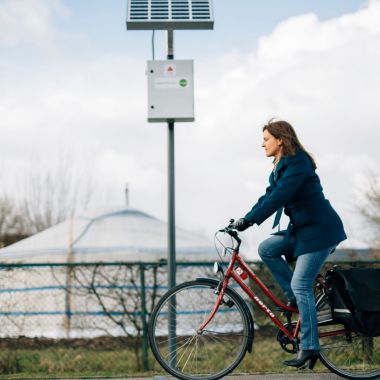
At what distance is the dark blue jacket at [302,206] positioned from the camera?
14.6ft

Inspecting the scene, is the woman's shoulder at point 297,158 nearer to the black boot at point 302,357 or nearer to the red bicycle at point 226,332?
the red bicycle at point 226,332

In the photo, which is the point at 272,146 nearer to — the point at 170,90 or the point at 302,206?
the point at 302,206

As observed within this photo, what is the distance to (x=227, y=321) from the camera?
17.4ft

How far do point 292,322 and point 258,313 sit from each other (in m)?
4.23

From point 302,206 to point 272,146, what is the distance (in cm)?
42

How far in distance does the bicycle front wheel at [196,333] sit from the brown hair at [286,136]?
0.93 m

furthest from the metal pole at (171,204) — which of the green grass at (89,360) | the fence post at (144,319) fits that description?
the fence post at (144,319)

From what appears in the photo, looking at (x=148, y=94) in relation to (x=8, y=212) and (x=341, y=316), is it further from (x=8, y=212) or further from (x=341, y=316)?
(x=8, y=212)

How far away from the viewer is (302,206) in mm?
4535

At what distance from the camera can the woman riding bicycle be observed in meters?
4.44

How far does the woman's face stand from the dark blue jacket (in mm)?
99

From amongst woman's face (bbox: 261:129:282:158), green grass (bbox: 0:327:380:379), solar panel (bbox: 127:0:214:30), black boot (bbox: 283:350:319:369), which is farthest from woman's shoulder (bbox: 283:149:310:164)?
green grass (bbox: 0:327:380:379)

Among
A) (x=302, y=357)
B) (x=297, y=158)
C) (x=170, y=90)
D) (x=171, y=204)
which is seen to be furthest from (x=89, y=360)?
(x=297, y=158)

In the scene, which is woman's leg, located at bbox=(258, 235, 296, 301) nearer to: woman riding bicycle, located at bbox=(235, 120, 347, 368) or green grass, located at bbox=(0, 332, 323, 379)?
woman riding bicycle, located at bbox=(235, 120, 347, 368)
